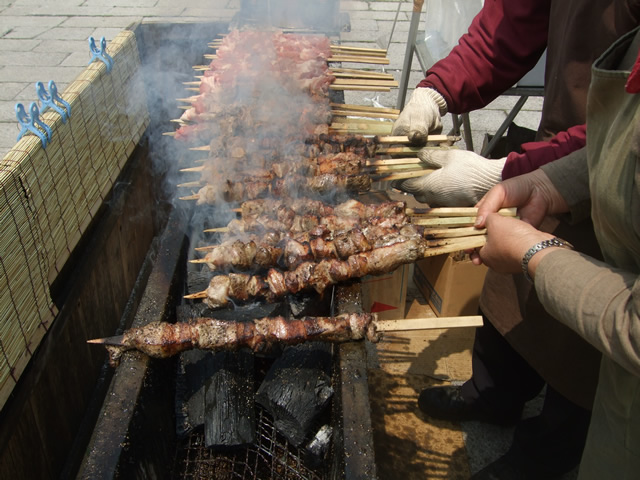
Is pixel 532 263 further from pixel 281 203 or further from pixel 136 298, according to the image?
pixel 136 298

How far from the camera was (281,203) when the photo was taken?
3.57 m

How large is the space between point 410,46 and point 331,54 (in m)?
1.23

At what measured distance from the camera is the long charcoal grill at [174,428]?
6.70 feet

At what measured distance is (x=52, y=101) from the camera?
3.39m

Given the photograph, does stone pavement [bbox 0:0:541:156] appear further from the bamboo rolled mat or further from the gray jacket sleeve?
the gray jacket sleeve

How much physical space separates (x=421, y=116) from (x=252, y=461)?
293 cm

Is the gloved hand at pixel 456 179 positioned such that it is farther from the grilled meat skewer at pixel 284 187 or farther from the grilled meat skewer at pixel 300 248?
the grilled meat skewer at pixel 300 248

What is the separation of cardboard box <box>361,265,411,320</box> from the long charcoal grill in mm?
1599

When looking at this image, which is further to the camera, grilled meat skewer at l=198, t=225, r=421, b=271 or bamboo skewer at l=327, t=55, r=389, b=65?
bamboo skewer at l=327, t=55, r=389, b=65

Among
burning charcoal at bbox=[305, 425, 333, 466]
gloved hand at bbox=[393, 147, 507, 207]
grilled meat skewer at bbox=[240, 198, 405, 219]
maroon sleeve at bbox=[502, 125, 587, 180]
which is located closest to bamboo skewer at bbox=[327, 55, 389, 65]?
gloved hand at bbox=[393, 147, 507, 207]

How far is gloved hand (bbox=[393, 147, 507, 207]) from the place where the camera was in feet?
10.6

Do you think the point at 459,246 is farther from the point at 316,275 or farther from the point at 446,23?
the point at 446,23

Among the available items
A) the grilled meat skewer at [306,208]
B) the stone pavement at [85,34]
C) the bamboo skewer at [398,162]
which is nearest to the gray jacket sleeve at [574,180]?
the grilled meat skewer at [306,208]

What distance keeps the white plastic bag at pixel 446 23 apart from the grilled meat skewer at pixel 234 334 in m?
4.80
